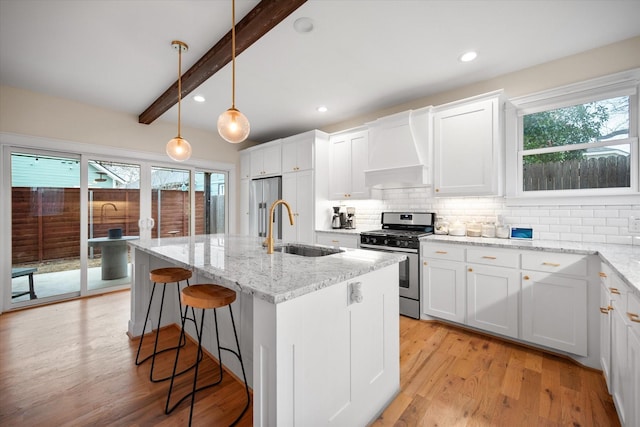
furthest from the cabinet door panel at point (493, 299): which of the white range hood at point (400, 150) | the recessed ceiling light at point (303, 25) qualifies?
the recessed ceiling light at point (303, 25)

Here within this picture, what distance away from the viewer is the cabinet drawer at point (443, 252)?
2672 millimetres

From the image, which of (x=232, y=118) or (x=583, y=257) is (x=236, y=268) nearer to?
(x=232, y=118)

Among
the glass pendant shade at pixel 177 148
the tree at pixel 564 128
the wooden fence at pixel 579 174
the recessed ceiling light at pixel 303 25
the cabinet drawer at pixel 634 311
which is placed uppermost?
the recessed ceiling light at pixel 303 25

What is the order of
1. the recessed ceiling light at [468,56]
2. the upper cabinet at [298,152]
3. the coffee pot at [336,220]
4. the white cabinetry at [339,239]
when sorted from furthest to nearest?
the coffee pot at [336,220] → the upper cabinet at [298,152] → the white cabinetry at [339,239] → the recessed ceiling light at [468,56]

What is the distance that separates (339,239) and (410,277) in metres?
1.08

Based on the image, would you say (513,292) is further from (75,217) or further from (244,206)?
(75,217)

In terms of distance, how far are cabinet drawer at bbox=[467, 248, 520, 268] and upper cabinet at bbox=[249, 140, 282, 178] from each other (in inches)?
121

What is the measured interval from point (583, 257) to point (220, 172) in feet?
16.6

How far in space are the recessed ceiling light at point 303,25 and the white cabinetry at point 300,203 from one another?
2096 millimetres

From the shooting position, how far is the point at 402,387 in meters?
1.87

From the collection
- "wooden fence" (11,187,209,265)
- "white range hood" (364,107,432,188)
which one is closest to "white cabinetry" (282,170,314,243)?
"white range hood" (364,107,432,188)

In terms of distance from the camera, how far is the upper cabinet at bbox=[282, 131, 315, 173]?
409 centimetres

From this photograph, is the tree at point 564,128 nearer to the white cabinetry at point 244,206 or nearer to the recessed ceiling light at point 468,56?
the recessed ceiling light at point 468,56

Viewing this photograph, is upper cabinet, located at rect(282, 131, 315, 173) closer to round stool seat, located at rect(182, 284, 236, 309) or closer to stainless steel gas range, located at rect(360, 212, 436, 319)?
stainless steel gas range, located at rect(360, 212, 436, 319)
